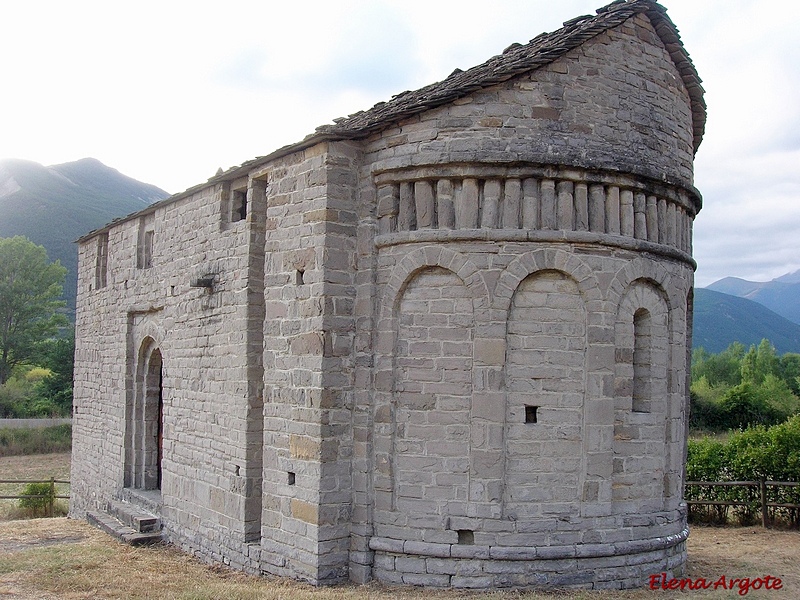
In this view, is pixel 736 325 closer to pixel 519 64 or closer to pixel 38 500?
pixel 38 500

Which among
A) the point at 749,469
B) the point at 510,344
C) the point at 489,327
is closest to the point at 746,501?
the point at 749,469

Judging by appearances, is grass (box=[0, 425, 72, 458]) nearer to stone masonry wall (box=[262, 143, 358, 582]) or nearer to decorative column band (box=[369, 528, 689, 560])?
stone masonry wall (box=[262, 143, 358, 582])

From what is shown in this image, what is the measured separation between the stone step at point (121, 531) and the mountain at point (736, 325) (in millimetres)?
121395

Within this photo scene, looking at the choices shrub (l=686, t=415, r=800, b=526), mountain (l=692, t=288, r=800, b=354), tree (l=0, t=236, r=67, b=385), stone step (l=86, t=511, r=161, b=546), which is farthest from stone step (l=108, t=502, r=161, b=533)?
mountain (l=692, t=288, r=800, b=354)

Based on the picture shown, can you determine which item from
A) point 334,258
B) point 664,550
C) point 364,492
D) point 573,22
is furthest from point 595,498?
point 573,22

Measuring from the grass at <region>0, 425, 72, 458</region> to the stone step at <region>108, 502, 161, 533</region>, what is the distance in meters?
21.0

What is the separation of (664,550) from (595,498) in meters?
1.26

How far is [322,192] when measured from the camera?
820 cm

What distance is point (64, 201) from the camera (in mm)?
93438

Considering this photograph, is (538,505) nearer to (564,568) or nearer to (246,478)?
(564,568)

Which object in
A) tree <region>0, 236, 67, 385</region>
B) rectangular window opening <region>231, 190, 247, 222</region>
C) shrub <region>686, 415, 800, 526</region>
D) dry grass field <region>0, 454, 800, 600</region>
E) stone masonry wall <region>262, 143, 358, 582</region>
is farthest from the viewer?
tree <region>0, 236, 67, 385</region>

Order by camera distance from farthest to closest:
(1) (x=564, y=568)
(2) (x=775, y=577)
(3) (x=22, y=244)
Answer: (3) (x=22, y=244) → (2) (x=775, y=577) → (1) (x=564, y=568)

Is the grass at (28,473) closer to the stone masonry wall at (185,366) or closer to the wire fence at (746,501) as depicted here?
the stone masonry wall at (185,366)

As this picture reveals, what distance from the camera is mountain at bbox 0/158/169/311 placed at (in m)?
73.0
